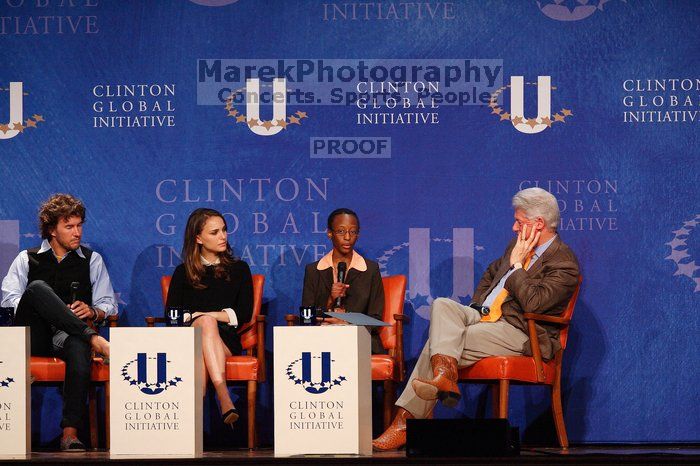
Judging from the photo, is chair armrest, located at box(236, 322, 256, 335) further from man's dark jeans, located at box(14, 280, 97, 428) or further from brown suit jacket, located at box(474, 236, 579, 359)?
brown suit jacket, located at box(474, 236, 579, 359)

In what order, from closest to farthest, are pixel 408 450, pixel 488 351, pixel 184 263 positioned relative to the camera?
1. pixel 408 450
2. pixel 488 351
3. pixel 184 263

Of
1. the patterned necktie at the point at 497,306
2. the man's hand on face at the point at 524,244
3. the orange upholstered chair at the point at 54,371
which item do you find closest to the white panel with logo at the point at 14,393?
the orange upholstered chair at the point at 54,371

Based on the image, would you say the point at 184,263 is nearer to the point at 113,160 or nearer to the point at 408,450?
the point at 113,160

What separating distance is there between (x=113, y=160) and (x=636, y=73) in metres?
3.16

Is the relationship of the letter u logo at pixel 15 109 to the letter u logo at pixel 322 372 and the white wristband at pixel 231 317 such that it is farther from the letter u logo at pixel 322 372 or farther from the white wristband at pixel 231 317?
the letter u logo at pixel 322 372

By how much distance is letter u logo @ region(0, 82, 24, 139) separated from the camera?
6.15 meters

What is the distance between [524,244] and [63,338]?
Result: 2.48 meters

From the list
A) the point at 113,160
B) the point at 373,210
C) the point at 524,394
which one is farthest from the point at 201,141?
the point at 524,394

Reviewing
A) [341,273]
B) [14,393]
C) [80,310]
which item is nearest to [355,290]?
[341,273]

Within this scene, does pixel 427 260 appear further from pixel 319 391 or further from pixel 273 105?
pixel 319 391

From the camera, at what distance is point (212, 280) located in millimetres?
5590

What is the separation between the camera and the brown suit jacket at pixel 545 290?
5203mm

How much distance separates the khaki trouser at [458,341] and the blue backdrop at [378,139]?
2.62 feet

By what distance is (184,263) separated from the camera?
5645mm
